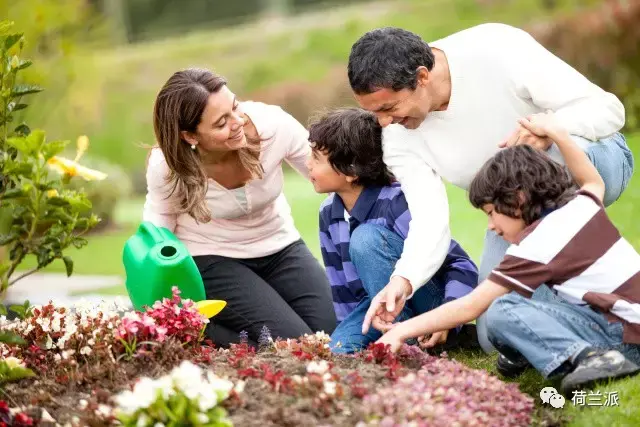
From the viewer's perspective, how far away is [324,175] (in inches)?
156

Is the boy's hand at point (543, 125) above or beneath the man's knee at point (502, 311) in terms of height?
above

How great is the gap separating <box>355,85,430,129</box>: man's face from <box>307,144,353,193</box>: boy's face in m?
0.54

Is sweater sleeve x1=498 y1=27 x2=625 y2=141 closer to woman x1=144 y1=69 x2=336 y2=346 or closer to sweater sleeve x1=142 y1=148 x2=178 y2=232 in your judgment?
woman x1=144 y1=69 x2=336 y2=346

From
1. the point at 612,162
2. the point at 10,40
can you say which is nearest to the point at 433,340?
the point at 612,162

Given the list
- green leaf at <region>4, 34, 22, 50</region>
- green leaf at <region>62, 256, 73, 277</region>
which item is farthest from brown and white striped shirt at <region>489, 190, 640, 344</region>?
green leaf at <region>4, 34, 22, 50</region>

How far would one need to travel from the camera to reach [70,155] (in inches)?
471

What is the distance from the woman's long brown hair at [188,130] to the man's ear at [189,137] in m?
0.01

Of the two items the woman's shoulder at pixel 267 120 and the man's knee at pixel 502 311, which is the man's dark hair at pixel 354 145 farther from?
the man's knee at pixel 502 311

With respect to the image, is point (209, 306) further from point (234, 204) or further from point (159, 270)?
point (234, 204)

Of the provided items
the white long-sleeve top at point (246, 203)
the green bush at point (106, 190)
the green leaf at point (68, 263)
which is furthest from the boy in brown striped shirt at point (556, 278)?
the green bush at point (106, 190)

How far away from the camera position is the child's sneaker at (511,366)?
3.32 metres

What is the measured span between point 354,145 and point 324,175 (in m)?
0.19

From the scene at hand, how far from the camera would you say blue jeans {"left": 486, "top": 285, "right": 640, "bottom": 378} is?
2957 millimetres

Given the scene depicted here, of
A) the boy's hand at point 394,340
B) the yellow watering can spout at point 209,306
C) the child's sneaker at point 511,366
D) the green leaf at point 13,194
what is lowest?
the child's sneaker at point 511,366
